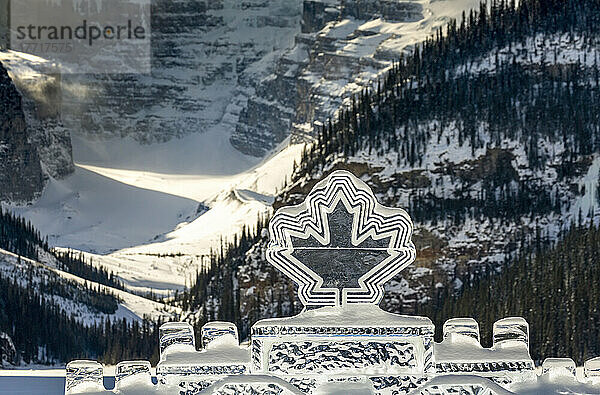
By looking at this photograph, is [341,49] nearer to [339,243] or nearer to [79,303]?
[79,303]

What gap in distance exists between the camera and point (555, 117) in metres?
94.6

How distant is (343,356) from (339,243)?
100cm

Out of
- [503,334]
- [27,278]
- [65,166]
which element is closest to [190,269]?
[27,278]

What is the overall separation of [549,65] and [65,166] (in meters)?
105

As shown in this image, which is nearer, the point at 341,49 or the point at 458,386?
the point at 458,386

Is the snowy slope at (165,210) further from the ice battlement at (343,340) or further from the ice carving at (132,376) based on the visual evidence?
the ice carving at (132,376)

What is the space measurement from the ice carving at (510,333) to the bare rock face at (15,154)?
13847 centimetres

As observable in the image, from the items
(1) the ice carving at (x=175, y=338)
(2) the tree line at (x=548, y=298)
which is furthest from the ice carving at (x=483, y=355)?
(2) the tree line at (x=548, y=298)

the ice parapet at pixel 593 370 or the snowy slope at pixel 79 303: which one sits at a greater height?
the ice parapet at pixel 593 370

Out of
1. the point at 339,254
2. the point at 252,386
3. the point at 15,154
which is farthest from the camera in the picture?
the point at 15,154

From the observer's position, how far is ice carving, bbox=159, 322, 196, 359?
1062 cm

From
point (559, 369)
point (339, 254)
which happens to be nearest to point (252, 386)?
point (339, 254)

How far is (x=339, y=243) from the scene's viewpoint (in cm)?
1095

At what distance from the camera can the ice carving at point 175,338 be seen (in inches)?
418
